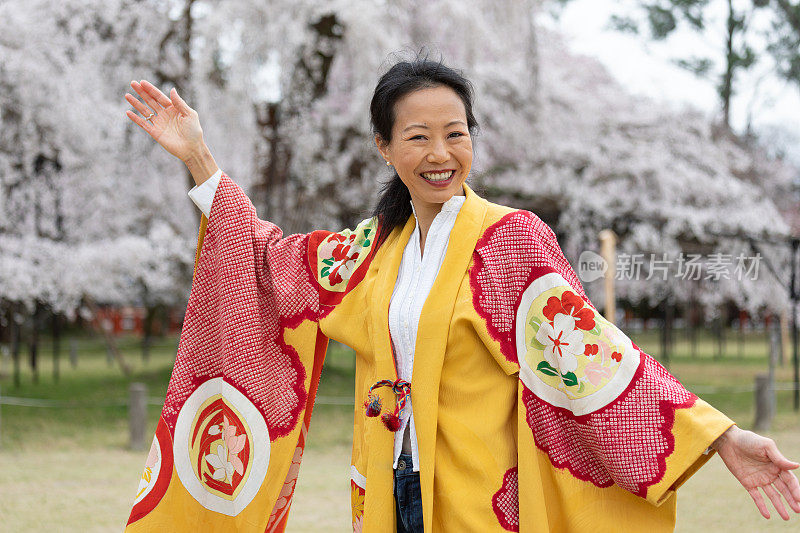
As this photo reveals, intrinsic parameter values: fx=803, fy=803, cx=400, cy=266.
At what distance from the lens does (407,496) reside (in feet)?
5.90

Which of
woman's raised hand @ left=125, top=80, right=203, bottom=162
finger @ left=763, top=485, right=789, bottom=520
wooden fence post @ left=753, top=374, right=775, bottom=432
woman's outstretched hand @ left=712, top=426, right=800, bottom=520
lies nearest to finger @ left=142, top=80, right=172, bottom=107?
woman's raised hand @ left=125, top=80, right=203, bottom=162

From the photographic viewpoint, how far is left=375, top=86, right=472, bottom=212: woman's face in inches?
72.0

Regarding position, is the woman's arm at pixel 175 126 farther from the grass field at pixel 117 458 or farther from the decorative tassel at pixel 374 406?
the grass field at pixel 117 458

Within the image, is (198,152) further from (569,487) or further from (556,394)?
(569,487)

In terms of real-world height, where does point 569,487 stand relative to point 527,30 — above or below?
below

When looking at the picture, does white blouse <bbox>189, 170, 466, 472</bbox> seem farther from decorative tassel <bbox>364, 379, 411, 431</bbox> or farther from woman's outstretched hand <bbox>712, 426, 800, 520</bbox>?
woman's outstretched hand <bbox>712, 426, 800, 520</bbox>

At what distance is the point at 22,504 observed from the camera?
14.9 ft

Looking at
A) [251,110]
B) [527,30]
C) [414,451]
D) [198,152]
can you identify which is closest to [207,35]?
[251,110]

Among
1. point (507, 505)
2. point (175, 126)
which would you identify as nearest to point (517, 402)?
point (507, 505)

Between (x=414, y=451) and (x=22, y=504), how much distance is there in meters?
3.62

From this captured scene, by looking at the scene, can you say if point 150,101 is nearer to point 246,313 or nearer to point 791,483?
point 246,313

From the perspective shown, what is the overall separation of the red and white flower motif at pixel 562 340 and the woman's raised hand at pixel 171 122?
1062mm

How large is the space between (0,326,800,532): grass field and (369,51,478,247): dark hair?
2.58 m

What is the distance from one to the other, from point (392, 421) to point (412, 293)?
0.29 metres
